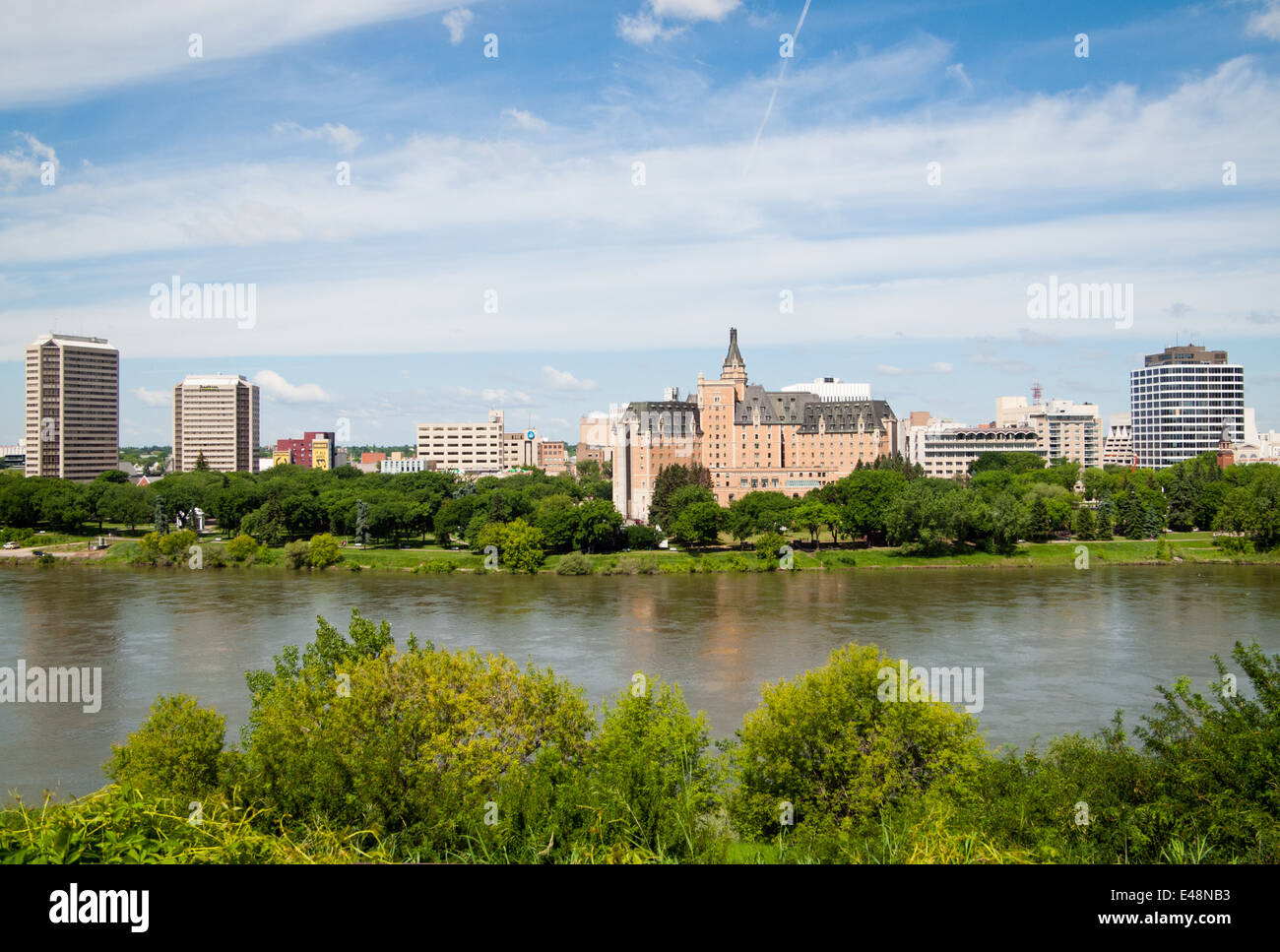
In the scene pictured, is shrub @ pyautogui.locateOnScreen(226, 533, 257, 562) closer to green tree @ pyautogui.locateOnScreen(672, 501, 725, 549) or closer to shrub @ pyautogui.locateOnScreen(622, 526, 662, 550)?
shrub @ pyautogui.locateOnScreen(622, 526, 662, 550)

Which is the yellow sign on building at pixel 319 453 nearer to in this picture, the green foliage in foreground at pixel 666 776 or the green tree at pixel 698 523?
the green tree at pixel 698 523

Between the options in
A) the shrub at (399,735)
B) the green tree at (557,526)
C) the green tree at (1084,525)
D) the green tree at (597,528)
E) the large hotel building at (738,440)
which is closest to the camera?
the shrub at (399,735)

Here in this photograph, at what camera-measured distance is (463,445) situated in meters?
72.2

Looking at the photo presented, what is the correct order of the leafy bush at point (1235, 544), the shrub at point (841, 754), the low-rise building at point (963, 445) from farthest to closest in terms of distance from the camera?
the low-rise building at point (963, 445) → the leafy bush at point (1235, 544) → the shrub at point (841, 754)

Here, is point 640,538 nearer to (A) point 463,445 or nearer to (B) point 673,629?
(B) point 673,629

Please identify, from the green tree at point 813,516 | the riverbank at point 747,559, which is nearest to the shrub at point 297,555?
the riverbank at point 747,559

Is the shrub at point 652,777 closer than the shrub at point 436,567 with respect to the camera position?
Yes

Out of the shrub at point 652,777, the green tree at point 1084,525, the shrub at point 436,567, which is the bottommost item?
the shrub at point 436,567

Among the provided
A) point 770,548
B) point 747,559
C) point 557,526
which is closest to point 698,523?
point 747,559

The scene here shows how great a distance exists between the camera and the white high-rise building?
56.4 m

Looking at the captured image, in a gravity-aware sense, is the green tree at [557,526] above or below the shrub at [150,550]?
above

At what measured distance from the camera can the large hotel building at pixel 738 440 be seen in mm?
42438

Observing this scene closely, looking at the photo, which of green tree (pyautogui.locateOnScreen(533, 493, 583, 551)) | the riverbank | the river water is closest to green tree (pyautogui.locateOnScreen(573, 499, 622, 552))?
green tree (pyautogui.locateOnScreen(533, 493, 583, 551))

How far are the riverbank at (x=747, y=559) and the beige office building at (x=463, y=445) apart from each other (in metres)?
43.2
